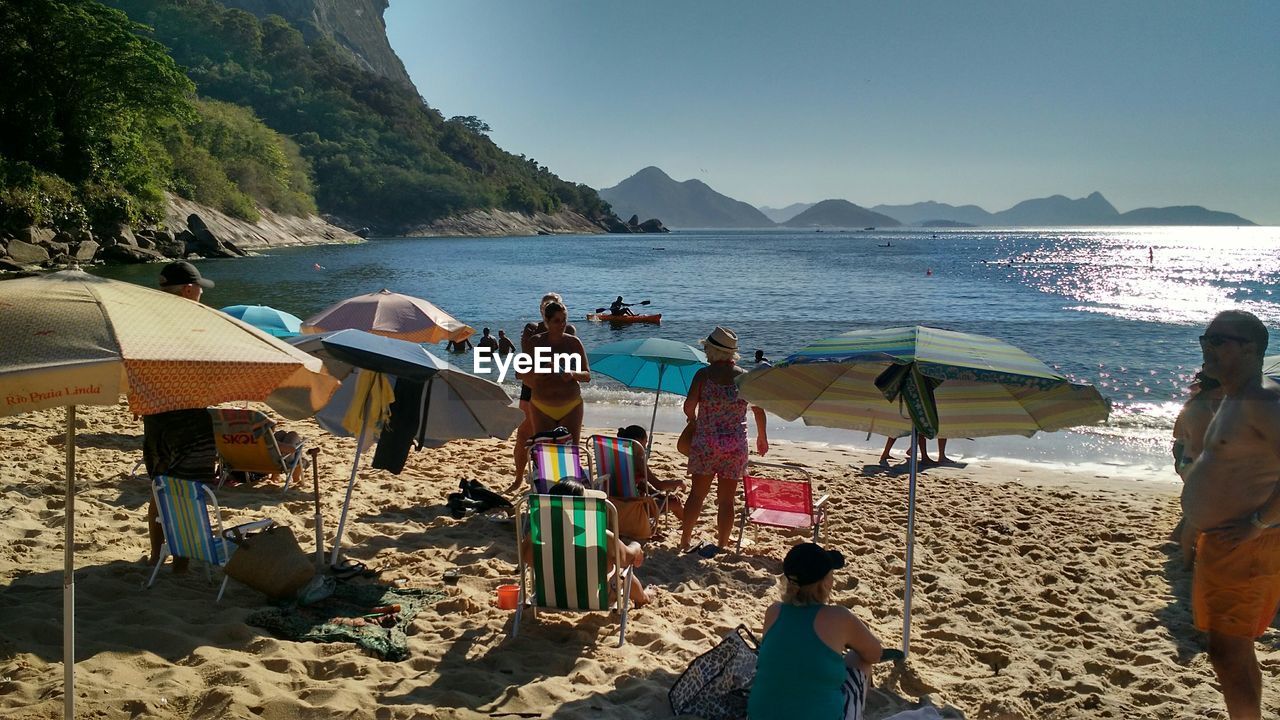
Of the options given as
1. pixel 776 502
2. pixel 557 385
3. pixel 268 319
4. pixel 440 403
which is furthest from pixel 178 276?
pixel 776 502

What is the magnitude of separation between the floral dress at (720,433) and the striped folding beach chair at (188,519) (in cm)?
315

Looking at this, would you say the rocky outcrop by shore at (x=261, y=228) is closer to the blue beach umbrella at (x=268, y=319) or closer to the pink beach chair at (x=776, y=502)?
the blue beach umbrella at (x=268, y=319)

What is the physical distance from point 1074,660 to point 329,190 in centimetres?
11273

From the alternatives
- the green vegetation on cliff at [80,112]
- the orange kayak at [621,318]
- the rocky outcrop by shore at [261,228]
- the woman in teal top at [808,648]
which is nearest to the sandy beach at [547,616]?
the woman in teal top at [808,648]

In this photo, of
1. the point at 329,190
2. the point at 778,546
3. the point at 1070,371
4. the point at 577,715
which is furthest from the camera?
the point at 329,190

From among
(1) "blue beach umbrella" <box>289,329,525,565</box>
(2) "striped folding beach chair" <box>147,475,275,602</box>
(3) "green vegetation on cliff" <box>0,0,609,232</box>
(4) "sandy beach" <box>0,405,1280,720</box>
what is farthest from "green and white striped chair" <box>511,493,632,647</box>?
(3) "green vegetation on cliff" <box>0,0,609,232</box>

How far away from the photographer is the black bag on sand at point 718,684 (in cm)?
367

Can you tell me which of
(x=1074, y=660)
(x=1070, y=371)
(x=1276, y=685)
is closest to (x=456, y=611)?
(x=1074, y=660)

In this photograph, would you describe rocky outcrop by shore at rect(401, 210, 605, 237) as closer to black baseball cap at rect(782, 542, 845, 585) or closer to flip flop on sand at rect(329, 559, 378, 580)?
flip flop on sand at rect(329, 559, 378, 580)

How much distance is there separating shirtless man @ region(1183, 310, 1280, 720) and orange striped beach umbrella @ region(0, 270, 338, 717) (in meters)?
3.72

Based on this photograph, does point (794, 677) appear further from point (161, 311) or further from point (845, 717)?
point (161, 311)

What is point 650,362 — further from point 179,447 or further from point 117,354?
point 117,354

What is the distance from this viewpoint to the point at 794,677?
2977 mm

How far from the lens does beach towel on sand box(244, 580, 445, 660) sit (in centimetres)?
422
